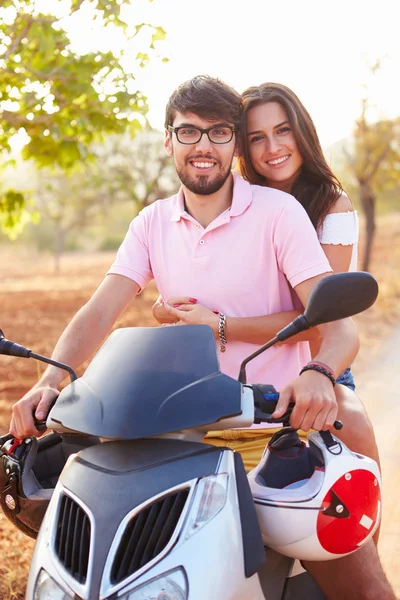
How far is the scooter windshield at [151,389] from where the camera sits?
5.37 feet

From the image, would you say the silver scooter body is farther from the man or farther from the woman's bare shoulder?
the woman's bare shoulder

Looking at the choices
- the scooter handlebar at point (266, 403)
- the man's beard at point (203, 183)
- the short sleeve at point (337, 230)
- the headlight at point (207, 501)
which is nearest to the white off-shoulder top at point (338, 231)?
the short sleeve at point (337, 230)

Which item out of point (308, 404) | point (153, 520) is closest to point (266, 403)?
point (308, 404)

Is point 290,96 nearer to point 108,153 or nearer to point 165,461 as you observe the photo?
point 165,461

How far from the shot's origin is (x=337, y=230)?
322 centimetres

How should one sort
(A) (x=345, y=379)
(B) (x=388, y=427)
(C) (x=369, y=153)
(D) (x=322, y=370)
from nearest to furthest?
1. (D) (x=322, y=370)
2. (A) (x=345, y=379)
3. (B) (x=388, y=427)
4. (C) (x=369, y=153)

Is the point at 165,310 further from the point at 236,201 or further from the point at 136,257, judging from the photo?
the point at 236,201

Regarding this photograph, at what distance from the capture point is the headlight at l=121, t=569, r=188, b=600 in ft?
4.82

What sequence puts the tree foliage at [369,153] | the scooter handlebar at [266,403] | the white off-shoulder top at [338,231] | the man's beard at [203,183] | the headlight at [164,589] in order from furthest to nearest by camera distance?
the tree foliage at [369,153]
the white off-shoulder top at [338,231]
the man's beard at [203,183]
the scooter handlebar at [266,403]
the headlight at [164,589]

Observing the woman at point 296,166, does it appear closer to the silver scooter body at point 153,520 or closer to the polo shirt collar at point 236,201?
the polo shirt collar at point 236,201

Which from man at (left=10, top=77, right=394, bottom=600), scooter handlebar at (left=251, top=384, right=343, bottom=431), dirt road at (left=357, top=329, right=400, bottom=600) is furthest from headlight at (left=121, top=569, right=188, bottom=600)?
dirt road at (left=357, top=329, right=400, bottom=600)

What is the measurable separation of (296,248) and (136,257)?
691 mm

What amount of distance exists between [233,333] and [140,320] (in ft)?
31.2

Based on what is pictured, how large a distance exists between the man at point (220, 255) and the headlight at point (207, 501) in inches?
42.1
